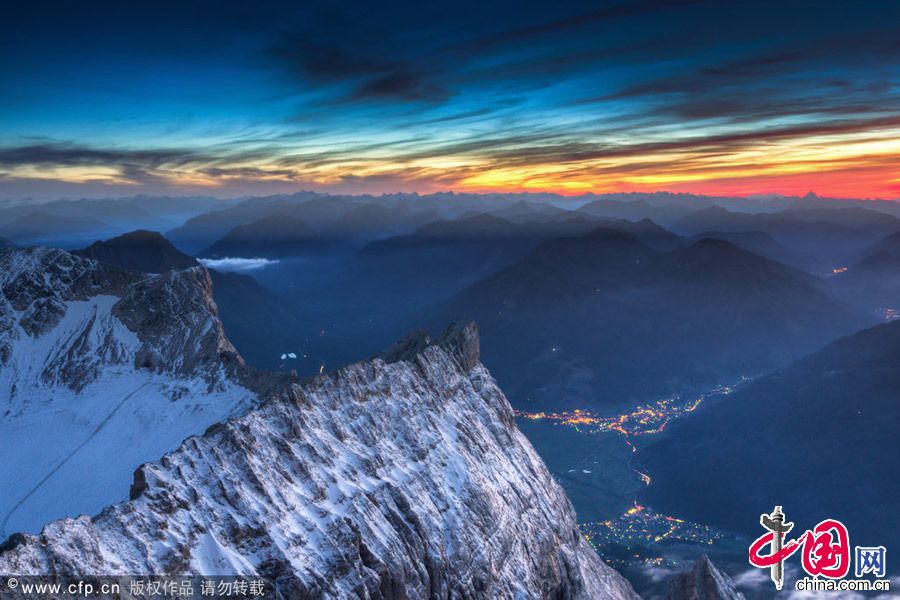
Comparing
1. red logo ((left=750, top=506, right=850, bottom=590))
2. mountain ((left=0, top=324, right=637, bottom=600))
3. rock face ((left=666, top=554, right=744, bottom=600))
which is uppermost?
mountain ((left=0, top=324, right=637, bottom=600))

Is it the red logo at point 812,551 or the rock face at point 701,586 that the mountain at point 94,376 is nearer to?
the rock face at point 701,586

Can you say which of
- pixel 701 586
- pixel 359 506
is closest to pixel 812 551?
pixel 701 586

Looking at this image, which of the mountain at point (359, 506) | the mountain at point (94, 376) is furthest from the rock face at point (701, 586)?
the mountain at point (94, 376)

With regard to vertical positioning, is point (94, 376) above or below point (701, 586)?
above

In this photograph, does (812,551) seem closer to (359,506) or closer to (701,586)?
(701,586)

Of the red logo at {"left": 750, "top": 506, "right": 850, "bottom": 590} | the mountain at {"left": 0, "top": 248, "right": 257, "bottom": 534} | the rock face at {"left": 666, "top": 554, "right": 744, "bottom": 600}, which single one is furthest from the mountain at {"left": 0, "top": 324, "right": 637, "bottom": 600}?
the mountain at {"left": 0, "top": 248, "right": 257, "bottom": 534}

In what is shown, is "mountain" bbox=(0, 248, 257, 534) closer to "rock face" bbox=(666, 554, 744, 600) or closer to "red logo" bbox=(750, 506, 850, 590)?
"rock face" bbox=(666, 554, 744, 600)
